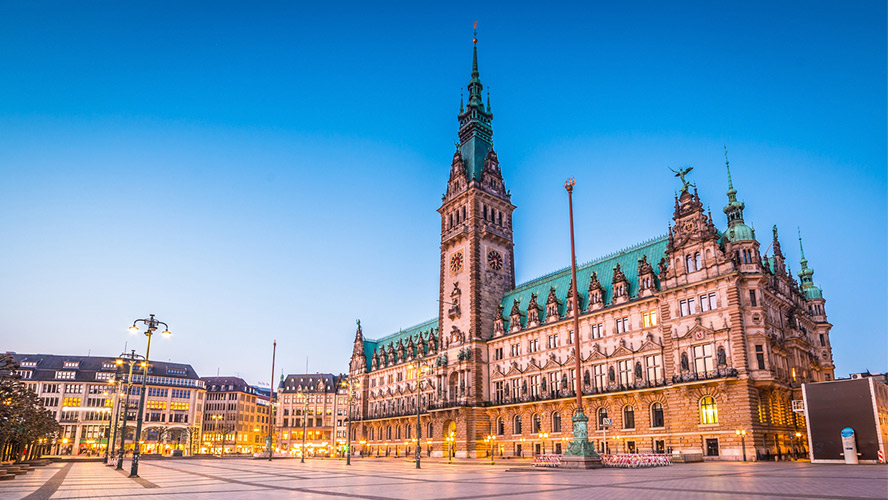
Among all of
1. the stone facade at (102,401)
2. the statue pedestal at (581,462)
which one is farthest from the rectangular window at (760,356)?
the stone facade at (102,401)

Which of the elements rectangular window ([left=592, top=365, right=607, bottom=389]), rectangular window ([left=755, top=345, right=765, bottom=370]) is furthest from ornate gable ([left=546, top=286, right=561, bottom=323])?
rectangular window ([left=755, top=345, right=765, bottom=370])

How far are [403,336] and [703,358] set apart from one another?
73212 mm

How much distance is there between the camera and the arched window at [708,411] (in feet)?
187

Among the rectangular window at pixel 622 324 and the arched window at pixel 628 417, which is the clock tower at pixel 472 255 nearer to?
the rectangular window at pixel 622 324

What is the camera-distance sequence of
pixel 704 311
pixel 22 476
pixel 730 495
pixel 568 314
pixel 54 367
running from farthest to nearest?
1. pixel 54 367
2. pixel 568 314
3. pixel 704 311
4. pixel 22 476
5. pixel 730 495

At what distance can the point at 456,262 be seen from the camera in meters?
97.4

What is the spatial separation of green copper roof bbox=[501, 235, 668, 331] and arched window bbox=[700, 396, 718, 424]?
16784 millimetres

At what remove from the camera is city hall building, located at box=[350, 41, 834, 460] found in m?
57.3

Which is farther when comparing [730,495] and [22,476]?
[22,476]

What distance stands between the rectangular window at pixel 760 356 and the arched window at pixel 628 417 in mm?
14990

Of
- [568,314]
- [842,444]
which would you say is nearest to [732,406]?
[842,444]

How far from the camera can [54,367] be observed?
15038 cm

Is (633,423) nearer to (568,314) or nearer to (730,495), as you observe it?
(568,314)

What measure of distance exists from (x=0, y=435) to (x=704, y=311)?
58.3m
